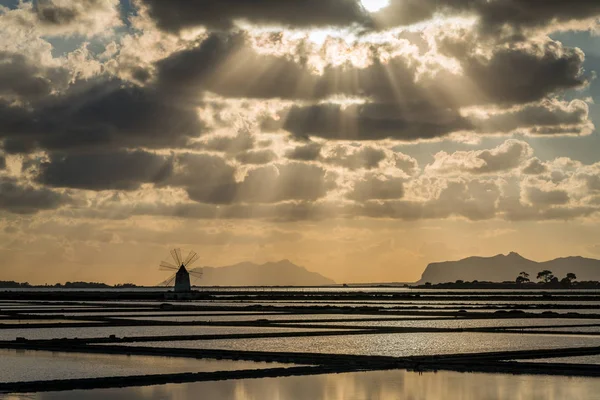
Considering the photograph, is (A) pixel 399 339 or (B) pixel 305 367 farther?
(A) pixel 399 339

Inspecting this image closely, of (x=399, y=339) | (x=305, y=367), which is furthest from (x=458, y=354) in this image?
(x=399, y=339)

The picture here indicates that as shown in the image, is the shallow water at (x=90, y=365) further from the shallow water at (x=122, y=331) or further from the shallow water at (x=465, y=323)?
the shallow water at (x=465, y=323)

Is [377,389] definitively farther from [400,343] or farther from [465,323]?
[465,323]

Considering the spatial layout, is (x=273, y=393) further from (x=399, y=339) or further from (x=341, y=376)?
(x=399, y=339)

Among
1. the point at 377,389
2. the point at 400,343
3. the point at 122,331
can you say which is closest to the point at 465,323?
the point at 400,343

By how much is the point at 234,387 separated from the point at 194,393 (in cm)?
189

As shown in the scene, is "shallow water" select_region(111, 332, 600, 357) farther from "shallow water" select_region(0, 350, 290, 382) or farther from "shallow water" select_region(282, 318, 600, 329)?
"shallow water" select_region(282, 318, 600, 329)

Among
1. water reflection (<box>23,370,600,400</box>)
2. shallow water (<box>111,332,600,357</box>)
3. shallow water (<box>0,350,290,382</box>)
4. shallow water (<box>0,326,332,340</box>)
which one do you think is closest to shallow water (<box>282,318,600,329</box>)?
shallow water (<box>0,326,332,340</box>)

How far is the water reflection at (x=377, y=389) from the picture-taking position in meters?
26.8

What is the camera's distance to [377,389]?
2844cm

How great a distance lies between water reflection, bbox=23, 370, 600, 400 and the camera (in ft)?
88.0

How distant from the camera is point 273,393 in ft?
90.5

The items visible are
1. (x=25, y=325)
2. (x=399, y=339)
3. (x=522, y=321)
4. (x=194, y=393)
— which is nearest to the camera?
(x=194, y=393)

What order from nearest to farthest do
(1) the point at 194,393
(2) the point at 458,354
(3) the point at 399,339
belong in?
(1) the point at 194,393 → (2) the point at 458,354 → (3) the point at 399,339
